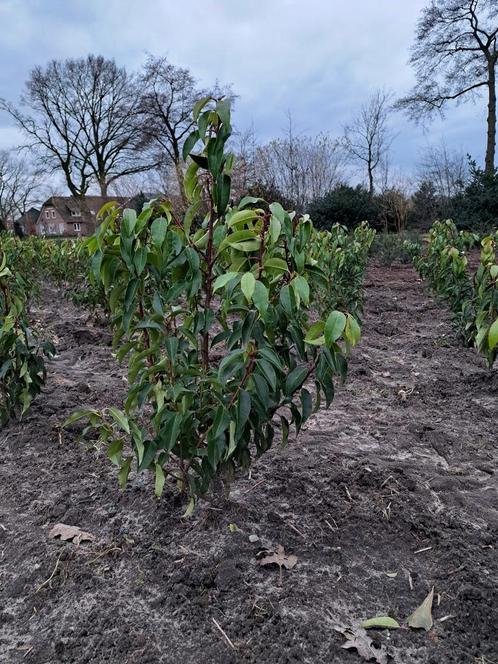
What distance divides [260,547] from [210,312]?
0.83 m

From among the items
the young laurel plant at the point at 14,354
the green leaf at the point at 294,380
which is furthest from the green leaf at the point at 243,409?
the young laurel plant at the point at 14,354

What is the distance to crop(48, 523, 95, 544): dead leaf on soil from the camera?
1697 millimetres

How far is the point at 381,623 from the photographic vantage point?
1329 millimetres

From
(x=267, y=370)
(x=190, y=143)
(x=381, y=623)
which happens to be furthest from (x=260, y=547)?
(x=190, y=143)

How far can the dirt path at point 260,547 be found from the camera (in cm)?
130

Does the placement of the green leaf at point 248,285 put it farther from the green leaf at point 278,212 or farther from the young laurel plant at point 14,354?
the young laurel plant at point 14,354

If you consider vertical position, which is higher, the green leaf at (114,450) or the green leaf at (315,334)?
the green leaf at (315,334)

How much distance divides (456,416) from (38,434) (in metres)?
2.40

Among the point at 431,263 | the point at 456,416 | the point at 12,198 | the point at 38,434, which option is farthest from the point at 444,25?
the point at 12,198

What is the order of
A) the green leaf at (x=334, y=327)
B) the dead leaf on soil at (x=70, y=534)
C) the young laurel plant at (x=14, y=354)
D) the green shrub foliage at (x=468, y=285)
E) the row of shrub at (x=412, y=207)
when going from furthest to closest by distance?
the row of shrub at (x=412, y=207), the green shrub foliage at (x=468, y=285), the young laurel plant at (x=14, y=354), the dead leaf on soil at (x=70, y=534), the green leaf at (x=334, y=327)

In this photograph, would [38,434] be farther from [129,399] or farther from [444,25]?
[444,25]

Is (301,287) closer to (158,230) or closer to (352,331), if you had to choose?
(352,331)

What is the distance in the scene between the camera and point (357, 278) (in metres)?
5.62

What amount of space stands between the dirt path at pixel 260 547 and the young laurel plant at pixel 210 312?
33 cm
